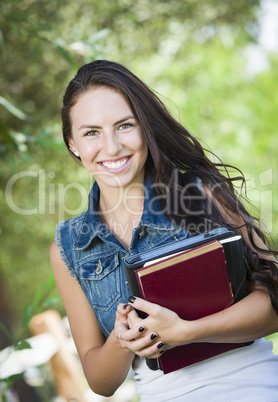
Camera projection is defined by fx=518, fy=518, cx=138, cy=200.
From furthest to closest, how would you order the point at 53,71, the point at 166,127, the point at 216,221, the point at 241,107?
the point at 241,107
the point at 53,71
the point at 166,127
the point at 216,221

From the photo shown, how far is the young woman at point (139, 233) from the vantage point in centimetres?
155

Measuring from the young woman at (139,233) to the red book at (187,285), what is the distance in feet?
0.16

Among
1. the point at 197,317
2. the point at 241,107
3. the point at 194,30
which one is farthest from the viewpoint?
the point at 241,107

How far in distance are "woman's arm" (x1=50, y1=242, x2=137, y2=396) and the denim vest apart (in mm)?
33

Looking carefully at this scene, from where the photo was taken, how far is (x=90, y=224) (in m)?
1.90

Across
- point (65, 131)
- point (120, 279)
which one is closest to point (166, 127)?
point (65, 131)

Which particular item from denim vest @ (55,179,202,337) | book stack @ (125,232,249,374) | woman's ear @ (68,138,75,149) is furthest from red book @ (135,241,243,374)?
woman's ear @ (68,138,75,149)

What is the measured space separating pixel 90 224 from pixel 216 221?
477 mm

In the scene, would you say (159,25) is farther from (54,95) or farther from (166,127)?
(166,127)

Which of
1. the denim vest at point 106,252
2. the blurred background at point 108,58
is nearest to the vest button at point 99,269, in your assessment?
the denim vest at point 106,252

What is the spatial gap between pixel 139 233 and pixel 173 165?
0.90 ft

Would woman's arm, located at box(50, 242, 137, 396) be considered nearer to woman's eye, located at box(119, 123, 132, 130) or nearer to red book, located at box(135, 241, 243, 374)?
red book, located at box(135, 241, 243, 374)

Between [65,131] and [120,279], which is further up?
[65,131]

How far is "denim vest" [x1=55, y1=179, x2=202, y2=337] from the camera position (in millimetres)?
1776
